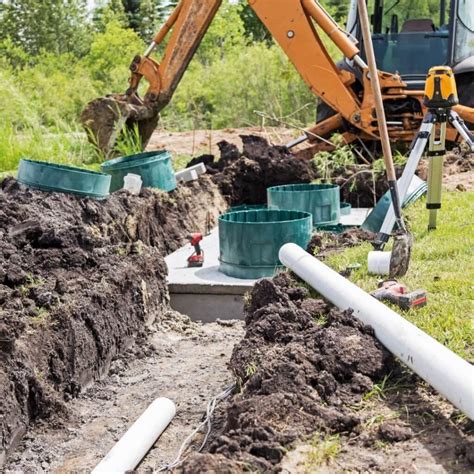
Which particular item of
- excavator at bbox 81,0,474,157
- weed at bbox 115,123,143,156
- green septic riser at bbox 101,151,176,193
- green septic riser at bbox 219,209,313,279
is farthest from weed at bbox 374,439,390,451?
weed at bbox 115,123,143,156

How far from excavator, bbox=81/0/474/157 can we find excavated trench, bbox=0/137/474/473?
9.96 ft

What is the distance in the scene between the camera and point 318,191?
738 cm

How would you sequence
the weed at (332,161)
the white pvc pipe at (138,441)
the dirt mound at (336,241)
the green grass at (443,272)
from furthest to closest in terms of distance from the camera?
the weed at (332,161)
the dirt mound at (336,241)
the green grass at (443,272)
the white pvc pipe at (138,441)

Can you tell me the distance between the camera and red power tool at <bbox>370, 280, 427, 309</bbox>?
150 inches

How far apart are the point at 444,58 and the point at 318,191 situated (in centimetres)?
300

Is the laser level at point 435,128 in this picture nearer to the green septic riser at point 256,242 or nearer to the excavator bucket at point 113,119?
the green septic riser at point 256,242

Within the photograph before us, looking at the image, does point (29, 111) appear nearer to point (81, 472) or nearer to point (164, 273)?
point (164, 273)

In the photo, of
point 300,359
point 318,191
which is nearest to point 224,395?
point 300,359

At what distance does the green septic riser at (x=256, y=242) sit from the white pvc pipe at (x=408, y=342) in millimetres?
1887

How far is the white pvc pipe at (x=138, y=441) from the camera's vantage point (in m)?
2.95

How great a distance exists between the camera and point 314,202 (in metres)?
7.42

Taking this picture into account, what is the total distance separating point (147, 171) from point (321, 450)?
5371 mm

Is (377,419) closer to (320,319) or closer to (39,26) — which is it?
(320,319)

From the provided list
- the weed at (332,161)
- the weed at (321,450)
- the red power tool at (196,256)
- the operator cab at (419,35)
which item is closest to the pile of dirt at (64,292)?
the red power tool at (196,256)
